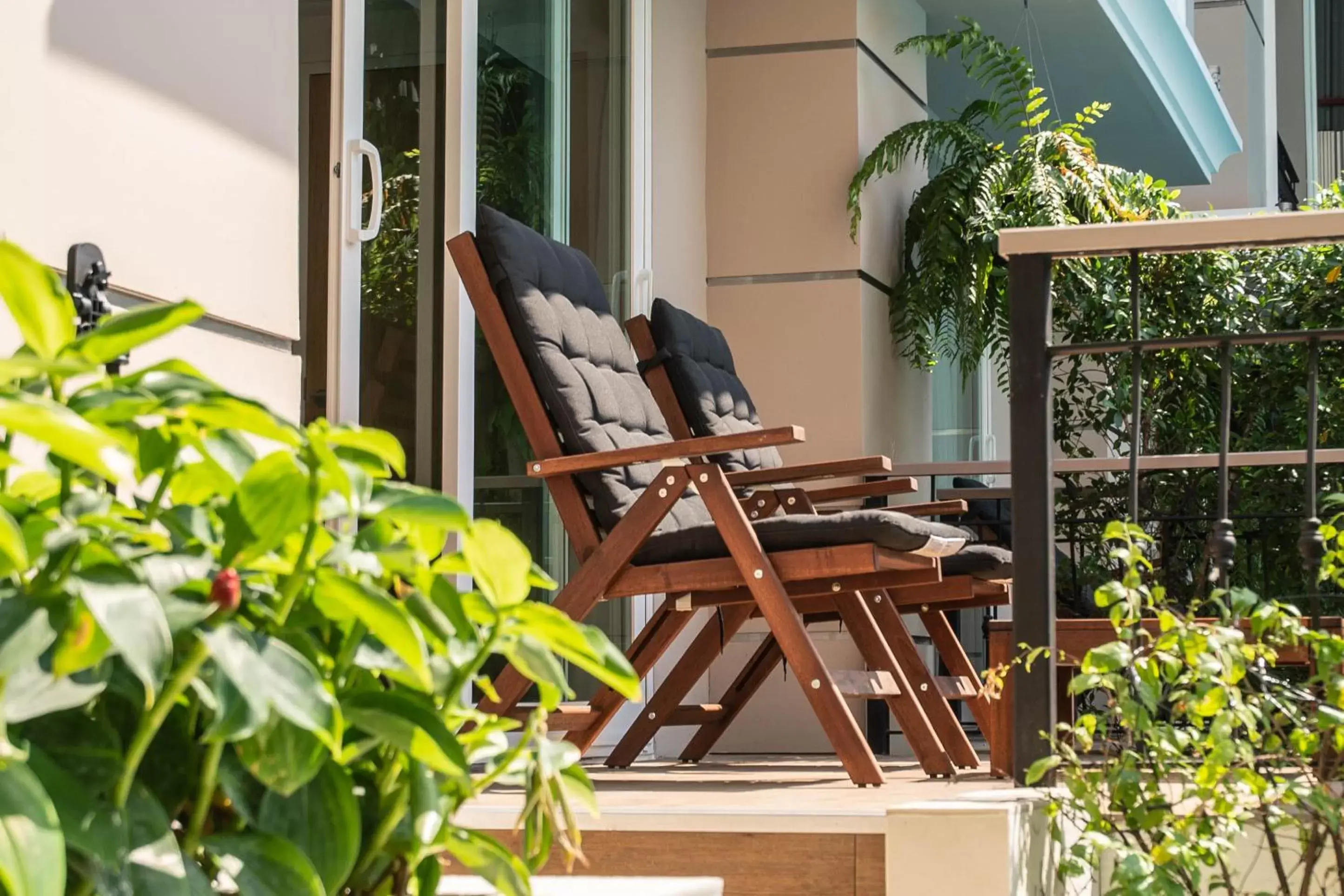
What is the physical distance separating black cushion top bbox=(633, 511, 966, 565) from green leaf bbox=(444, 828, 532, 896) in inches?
87.2

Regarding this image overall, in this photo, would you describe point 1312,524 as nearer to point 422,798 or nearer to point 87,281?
point 87,281

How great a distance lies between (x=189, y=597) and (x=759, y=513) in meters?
3.32

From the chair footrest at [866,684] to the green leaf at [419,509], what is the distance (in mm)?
2404

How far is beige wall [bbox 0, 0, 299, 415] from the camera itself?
1.91 metres

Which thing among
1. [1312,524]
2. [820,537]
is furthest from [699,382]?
[1312,524]

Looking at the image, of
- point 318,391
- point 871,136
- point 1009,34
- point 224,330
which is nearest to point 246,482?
point 224,330

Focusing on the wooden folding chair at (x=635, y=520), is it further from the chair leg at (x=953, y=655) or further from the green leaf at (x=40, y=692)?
the green leaf at (x=40, y=692)

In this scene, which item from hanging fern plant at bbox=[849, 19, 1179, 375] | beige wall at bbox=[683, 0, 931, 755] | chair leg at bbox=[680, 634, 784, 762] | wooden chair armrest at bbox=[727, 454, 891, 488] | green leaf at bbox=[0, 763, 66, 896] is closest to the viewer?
green leaf at bbox=[0, 763, 66, 896]

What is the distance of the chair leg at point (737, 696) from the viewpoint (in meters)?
4.09

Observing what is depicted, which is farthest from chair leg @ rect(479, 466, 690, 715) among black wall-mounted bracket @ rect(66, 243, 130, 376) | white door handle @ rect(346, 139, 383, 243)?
black wall-mounted bracket @ rect(66, 243, 130, 376)

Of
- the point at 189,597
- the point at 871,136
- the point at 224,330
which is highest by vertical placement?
the point at 871,136

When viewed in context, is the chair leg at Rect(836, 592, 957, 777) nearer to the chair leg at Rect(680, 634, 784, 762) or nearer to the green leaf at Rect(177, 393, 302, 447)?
the chair leg at Rect(680, 634, 784, 762)

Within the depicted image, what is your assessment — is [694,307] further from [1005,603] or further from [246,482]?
[246,482]

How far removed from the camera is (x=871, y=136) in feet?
19.0
